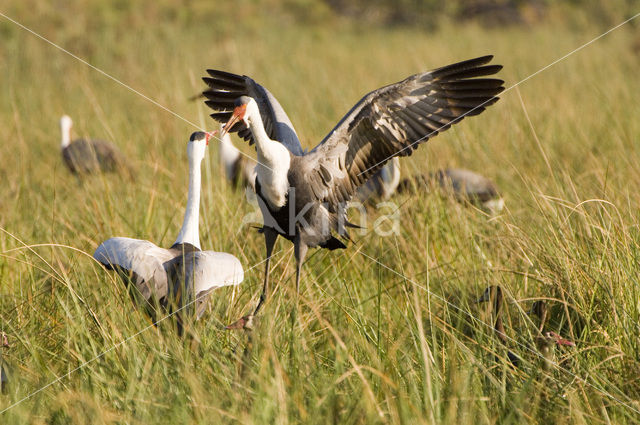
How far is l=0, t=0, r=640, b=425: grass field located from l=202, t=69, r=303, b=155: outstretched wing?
0.37 m

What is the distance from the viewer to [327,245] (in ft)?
11.3

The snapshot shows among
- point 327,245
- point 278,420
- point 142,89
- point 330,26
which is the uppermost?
point 330,26

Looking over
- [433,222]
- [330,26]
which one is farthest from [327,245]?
[330,26]

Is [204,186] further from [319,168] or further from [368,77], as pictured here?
[368,77]

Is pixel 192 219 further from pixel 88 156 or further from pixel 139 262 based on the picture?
pixel 88 156

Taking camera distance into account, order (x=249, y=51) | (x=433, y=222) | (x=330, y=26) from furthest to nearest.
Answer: (x=330, y=26) → (x=249, y=51) → (x=433, y=222)

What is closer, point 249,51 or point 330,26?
point 249,51

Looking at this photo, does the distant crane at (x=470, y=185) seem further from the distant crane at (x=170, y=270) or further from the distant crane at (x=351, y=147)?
the distant crane at (x=170, y=270)

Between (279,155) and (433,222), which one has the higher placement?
(279,155)

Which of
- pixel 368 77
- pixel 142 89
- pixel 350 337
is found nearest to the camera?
pixel 350 337

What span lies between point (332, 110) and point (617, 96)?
2768 millimetres

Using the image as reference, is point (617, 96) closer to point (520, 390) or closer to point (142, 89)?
point (142, 89)

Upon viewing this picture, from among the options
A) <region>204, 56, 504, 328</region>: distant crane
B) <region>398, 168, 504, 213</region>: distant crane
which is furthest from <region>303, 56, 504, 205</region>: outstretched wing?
<region>398, 168, 504, 213</region>: distant crane

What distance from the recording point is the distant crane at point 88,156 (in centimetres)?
540
